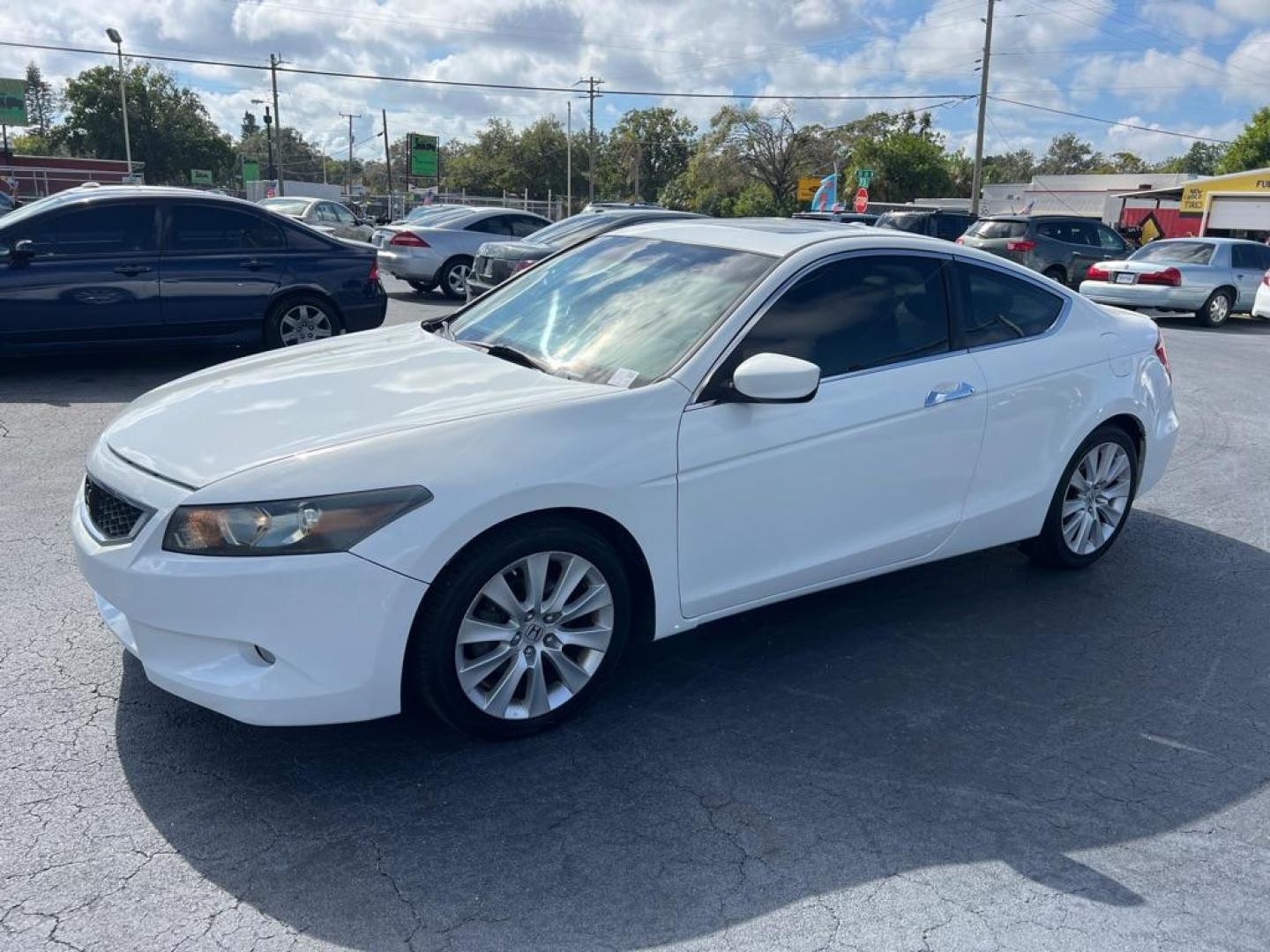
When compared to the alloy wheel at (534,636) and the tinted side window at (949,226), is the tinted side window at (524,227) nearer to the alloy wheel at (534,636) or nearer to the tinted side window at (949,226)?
the tinted side window at (949,226)

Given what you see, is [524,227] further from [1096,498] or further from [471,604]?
[471,604]

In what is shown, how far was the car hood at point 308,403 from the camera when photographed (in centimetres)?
315

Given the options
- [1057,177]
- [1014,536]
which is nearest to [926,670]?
[1014,536]

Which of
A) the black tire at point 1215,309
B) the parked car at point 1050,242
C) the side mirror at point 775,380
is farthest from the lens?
the parked car at point 1050,242

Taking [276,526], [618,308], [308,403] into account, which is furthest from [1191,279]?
[276,526]

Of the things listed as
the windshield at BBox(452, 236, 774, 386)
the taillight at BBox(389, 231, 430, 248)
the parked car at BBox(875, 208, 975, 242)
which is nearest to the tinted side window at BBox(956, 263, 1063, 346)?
the windshield at BBox(452, 236, 774, 386)

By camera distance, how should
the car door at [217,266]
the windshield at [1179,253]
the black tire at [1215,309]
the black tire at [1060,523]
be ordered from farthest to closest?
the windshield at [1179,253], the black tire at [1215,309], the car door at [217,266], the black tire at [1060,523]

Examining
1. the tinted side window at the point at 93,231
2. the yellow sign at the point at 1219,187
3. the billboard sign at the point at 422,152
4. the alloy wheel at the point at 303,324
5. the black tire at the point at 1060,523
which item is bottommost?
the black tire at the point at 1060,523

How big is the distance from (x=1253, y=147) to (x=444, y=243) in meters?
59.4

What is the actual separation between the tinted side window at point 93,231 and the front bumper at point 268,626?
21.3 feet

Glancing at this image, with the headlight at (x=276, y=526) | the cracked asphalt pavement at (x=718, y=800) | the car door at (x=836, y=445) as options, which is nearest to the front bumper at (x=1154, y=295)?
the cracked asphalt pavement at (x=718, y=800)

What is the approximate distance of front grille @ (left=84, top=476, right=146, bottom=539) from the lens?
10.2 ft

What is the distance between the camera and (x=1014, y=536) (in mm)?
4664

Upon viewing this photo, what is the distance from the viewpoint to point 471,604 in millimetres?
3113
